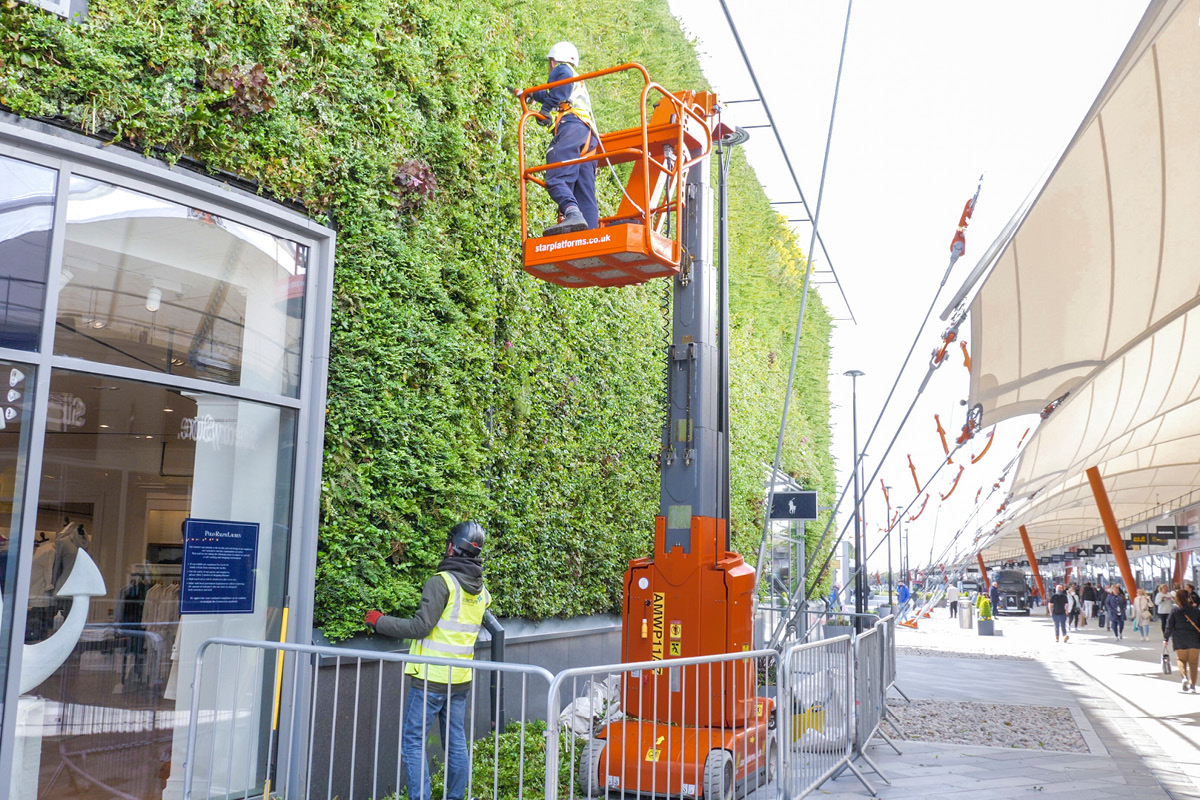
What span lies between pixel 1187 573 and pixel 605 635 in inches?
1686

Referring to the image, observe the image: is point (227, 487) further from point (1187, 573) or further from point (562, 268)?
point (1187, 573)

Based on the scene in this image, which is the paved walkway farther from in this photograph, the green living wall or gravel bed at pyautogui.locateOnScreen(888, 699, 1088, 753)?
the green living wall

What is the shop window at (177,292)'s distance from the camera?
6.00 metres

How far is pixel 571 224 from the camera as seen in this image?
23.9 feet

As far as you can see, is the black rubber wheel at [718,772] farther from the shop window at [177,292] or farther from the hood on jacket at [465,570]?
the shop window at [177,292]

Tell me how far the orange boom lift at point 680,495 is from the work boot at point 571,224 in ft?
0.19

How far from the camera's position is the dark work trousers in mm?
7488

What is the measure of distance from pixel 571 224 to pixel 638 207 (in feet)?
1.77

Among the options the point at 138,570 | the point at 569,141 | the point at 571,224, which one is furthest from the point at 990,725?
the point at 138,570

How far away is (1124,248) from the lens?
8695 mm

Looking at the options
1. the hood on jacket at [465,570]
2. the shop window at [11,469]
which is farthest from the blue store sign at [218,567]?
the hood on jacket at [465,570]

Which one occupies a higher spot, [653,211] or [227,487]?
[653,211]

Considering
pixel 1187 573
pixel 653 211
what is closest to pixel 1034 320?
pixel 653 211

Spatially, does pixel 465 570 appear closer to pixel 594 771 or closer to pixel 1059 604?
pixel 594 771
